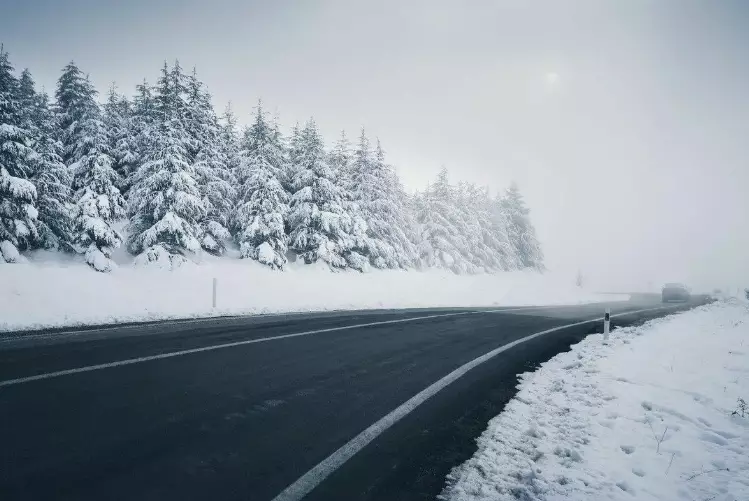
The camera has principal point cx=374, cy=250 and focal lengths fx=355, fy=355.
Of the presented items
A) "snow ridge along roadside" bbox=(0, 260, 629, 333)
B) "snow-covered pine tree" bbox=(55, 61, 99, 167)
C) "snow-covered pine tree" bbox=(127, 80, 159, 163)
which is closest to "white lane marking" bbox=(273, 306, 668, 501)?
"snow ridge along roadside" bbox=(0, 260, 629, 333)

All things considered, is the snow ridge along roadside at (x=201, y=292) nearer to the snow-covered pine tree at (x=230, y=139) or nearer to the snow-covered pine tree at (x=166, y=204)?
the snow-covered pine tree at (x=166, y=204)

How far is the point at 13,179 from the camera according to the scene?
54.6ft

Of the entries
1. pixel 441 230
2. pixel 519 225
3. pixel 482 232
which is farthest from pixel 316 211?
pixel 519 225

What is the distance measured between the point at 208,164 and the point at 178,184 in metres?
4.83

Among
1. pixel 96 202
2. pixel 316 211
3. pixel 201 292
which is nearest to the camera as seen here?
pixel 201 292

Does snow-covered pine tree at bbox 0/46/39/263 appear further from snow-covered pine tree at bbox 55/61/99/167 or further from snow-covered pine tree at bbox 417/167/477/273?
snow-covered pine tree at bbox 417/167/477/273

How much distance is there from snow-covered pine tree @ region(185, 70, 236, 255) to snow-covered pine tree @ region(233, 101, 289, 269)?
4.72ft

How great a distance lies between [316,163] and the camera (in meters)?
26.4

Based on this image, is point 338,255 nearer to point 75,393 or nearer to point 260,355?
point 260,355

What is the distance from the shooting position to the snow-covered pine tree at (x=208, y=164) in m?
23.9

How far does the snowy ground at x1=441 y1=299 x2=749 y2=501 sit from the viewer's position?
3.12 meters

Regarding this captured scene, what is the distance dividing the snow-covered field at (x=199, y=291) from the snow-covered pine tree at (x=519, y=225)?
60.6 feet

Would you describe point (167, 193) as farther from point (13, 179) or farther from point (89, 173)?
point (13, 179)

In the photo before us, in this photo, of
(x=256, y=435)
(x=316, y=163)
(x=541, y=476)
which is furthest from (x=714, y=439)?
(x=316, y=163)
